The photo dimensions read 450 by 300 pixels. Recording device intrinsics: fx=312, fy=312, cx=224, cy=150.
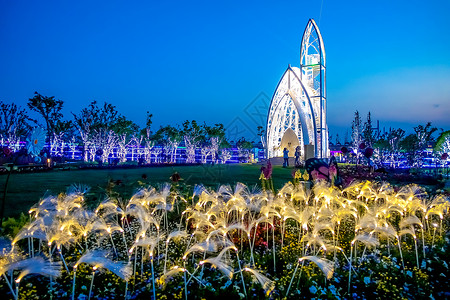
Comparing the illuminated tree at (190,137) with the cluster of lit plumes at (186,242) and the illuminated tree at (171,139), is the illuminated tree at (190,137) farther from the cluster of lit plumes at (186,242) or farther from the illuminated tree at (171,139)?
the cluster of lit plumes at (186,242)

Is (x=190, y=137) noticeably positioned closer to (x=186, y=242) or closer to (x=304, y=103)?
(x=304, y=103)

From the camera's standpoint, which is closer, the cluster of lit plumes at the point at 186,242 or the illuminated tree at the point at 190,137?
the cluster of lit plumes at the point at 186,242

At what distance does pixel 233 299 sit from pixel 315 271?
5.54ft

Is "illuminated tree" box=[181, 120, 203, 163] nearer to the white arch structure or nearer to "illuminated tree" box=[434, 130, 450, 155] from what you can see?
the white arch structure

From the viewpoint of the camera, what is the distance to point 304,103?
4600cm

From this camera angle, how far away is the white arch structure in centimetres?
4338

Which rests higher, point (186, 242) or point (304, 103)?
point (304, 103)

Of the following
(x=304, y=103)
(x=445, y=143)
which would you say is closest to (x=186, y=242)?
(x=445, y=143)

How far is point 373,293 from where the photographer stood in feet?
15.3

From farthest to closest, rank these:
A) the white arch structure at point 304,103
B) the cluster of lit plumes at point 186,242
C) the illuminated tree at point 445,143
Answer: the white arch structure at point 304,103, the illuminated tree at point 445,143, the cluster of lit plumes at point 186,242

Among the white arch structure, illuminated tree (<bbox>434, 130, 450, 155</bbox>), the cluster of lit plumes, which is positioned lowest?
the cluster of lit plumes

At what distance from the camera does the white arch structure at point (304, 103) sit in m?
43.4

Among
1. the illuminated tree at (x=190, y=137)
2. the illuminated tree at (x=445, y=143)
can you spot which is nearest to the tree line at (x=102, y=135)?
the illuminated tree at (x=190, y=137)

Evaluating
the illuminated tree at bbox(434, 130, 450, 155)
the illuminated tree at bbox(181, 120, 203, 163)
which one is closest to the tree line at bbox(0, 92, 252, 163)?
the illuminated tree at bbox(181, 120, 203, 163)
